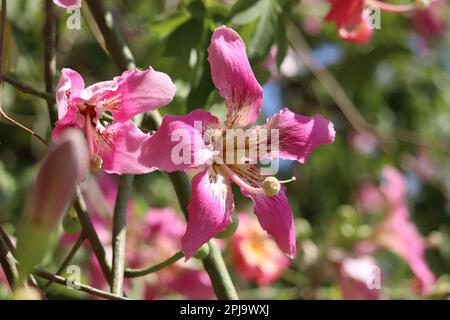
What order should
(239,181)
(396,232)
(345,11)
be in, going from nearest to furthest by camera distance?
(239,181)
(345,11)
(396,232)

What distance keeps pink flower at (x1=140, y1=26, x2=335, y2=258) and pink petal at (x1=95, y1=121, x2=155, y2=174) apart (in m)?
0.05

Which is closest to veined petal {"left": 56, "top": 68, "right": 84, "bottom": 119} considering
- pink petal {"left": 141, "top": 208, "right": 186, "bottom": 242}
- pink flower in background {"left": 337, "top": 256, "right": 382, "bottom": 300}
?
pink flower in background {"left": 337, "top": 256, "right": 382, "bottom": 300}

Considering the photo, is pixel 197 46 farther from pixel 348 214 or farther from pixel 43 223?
pixel 348 214

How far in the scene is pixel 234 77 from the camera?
0.92m

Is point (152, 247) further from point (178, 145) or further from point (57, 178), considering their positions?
point (57, 178)

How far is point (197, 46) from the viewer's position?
1144mm

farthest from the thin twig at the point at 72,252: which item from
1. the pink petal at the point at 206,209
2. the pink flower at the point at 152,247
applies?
the pink flower at the point at 152,247

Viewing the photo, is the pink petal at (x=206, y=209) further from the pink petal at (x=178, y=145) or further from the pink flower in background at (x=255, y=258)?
the pink flower in background at (x=255, y=258)

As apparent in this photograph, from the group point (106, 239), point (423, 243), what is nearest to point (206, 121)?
point (106, 239)

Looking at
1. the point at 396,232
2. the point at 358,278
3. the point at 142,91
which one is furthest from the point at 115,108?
the point at 396,232

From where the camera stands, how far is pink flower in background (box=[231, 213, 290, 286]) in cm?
173

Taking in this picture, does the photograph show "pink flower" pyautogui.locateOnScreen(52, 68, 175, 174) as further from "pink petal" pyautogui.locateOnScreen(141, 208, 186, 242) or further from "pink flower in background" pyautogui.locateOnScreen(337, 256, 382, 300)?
"pink petal" pyautogui.locateOnScreen(141, 208, 186, 242)

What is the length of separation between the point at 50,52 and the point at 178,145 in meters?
0.33
